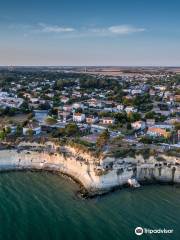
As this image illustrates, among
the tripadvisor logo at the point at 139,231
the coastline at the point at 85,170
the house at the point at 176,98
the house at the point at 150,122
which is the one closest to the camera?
the tripadvisor logo at the point at 139,231

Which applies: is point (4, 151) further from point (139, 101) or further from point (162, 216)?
point (139, 101)

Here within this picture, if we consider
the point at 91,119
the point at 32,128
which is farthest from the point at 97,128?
the point at 32,128

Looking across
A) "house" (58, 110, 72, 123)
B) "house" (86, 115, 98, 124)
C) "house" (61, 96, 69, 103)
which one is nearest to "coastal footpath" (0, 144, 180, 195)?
"house" (86, 115, 98, 124)

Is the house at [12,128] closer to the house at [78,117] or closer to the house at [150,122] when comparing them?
the house at [78,117]

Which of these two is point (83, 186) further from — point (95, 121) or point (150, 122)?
point (150, 122)

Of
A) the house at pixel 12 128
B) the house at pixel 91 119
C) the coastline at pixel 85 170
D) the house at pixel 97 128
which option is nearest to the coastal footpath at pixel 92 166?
the coastline at pixel 85 170
